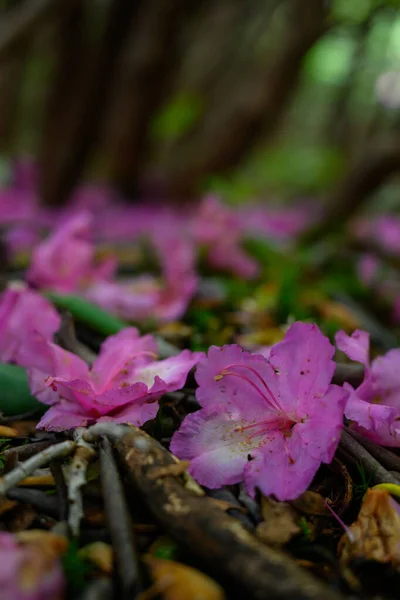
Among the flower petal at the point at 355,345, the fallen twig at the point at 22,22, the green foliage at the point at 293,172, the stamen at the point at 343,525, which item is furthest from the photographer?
the green foliage at the point at 293,172

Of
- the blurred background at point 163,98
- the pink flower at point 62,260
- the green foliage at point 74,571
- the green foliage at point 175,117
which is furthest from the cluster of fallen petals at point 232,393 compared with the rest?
the green foliage at point 175,117

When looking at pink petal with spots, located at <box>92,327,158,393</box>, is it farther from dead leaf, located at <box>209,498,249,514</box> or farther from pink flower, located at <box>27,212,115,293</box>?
pink flower, located at <box>27,212,115,293</box>

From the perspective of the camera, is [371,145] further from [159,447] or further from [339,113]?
[339,113]

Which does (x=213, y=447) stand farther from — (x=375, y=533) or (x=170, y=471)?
(x=375, y=533)

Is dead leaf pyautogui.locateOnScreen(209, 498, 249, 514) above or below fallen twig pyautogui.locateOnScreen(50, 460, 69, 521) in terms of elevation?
above

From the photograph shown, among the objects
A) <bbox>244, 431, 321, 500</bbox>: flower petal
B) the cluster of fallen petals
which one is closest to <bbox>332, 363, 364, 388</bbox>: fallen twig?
the cluster of fallen petals

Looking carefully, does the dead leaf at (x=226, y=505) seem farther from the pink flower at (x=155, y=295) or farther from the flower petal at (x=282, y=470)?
the pink flower at (x=155, y=295)
